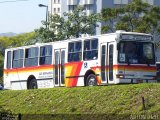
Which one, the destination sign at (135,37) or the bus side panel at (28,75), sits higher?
the destination sign at (135,37)

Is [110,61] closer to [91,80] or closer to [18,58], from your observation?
[91,80]

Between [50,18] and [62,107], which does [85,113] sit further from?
[50,18]

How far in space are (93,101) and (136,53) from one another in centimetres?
605

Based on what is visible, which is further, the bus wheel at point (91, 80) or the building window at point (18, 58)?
the building window at point (18, 58)

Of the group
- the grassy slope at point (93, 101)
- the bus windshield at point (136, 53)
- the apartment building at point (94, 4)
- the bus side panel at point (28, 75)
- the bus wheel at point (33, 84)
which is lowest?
the grassy slope at point (93, 101)

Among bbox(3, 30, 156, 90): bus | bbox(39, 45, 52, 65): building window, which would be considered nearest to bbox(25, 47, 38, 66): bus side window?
bbox(3, 30, 156, 90): bus

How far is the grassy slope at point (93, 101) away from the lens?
21.9 meters

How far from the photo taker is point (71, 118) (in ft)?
74.2

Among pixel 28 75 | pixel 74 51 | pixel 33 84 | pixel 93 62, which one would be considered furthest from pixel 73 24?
pixel 93 62

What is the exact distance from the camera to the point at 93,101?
24.6 meters

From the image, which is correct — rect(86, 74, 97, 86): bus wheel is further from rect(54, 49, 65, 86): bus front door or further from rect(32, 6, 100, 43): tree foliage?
rect(32, 6, 100, 43): tree foliage

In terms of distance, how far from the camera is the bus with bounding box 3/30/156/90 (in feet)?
95.7

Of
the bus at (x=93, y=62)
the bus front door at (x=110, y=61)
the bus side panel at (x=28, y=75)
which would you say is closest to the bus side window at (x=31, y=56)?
the bus at (x=93, y=62)

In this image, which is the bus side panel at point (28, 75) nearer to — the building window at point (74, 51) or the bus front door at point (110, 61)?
the building window at point (74, 51)
